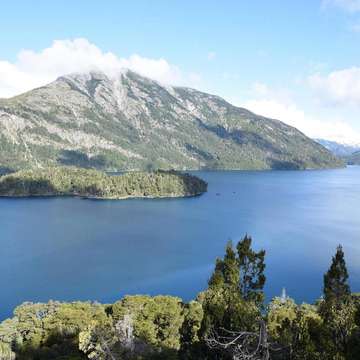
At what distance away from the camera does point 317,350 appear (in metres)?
26.3

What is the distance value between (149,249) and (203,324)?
3642 inches

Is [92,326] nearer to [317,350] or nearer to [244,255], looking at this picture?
[244,255]

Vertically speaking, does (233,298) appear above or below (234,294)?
above

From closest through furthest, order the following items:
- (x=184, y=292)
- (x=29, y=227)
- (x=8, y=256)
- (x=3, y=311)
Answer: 1. (x=3, y=311)
2. (x=184, y=292)
3. (x=8, y=256)
4. (x=29, y=227)

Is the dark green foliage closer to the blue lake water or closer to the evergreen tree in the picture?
the evergreen tree

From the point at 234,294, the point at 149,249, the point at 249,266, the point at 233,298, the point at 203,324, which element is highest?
the point at 233,298

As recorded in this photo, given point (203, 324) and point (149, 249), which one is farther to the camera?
point (149, 249)

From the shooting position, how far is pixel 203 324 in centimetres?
3444

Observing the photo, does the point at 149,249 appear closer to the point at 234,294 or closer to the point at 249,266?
the point at 249,266

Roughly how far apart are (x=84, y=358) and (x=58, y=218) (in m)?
141

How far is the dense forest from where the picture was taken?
28188 mm

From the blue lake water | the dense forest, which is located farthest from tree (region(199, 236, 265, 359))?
the blue lake water

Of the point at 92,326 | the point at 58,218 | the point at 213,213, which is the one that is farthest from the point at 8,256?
the point at 213,213

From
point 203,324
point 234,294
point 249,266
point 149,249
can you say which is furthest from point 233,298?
point 149,249
